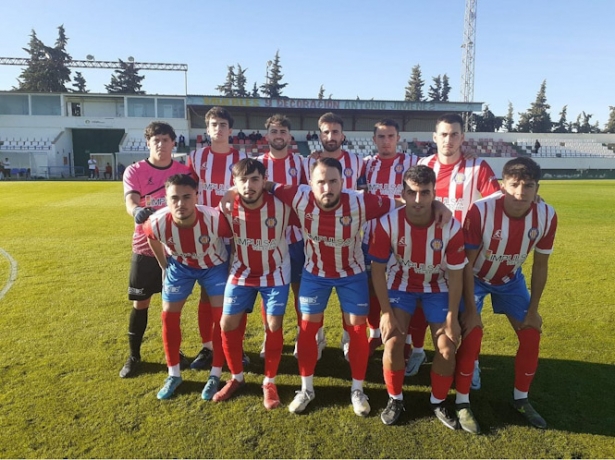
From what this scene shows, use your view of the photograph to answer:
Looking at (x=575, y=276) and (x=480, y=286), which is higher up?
(x=480, y=286)

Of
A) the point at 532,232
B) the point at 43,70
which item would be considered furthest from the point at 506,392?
the point at 43,70

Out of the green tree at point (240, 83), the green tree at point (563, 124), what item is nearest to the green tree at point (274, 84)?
the green tree at point (240, 83)

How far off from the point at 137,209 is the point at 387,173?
2.27m

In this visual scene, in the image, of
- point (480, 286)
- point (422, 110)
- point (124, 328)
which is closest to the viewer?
point (480, 286)

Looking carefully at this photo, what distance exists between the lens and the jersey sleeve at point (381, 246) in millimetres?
3064

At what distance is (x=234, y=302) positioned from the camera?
328 cm

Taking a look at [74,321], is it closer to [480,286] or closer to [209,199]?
[209,199]

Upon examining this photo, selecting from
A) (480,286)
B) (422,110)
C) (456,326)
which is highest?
(422,110)

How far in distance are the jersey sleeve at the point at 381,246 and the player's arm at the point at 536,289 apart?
105cm

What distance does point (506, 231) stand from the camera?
3.05 m

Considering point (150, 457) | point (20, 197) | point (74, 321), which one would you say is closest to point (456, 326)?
point (150, 457)

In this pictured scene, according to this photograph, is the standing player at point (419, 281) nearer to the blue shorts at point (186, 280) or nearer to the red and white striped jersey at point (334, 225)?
the red and white striped jersey at point (334, 225)

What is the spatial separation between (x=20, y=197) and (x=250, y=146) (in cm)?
1989

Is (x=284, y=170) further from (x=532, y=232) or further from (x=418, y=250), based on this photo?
(x=532, y=232)
